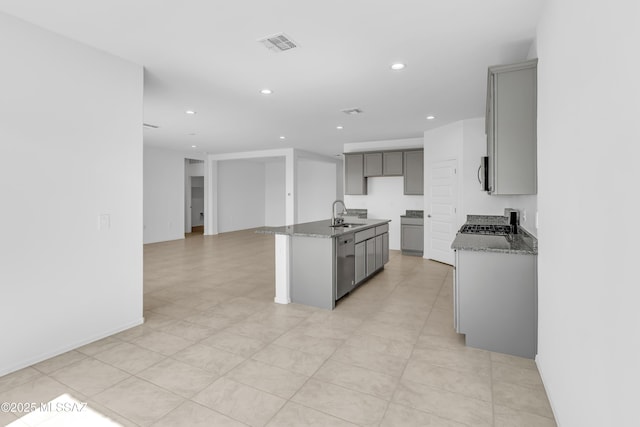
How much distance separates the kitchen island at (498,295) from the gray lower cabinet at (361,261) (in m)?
1.69

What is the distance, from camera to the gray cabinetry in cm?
707

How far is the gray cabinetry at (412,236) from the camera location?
7.07m

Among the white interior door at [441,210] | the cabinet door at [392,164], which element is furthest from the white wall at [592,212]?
the cabinet door at [392,164]

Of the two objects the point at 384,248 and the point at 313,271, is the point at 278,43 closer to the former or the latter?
the point at 313,271

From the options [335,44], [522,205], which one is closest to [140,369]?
[335,44]

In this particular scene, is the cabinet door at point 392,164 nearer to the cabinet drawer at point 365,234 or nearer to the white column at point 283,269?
the cabinet drawer at point 365,234

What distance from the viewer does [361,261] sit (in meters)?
4.48

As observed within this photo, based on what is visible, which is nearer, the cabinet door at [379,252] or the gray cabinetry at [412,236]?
the cabinet door at [379,252]

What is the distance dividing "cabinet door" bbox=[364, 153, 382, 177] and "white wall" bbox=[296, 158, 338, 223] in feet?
14.7

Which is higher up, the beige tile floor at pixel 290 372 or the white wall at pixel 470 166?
the white wall at pixel 470 166

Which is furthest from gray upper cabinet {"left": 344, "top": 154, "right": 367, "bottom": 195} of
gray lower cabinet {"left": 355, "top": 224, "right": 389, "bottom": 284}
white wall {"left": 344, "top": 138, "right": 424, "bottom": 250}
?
gray lower cabinet {"left": 355, "top": 224, "right": 389, "bottom": 284}

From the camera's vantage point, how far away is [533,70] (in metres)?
2.53

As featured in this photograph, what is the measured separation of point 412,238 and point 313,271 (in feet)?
13.0

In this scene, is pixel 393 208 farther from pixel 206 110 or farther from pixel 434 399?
pixel 434 399
